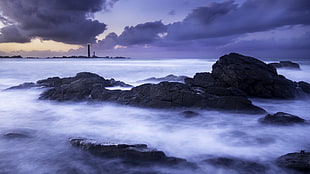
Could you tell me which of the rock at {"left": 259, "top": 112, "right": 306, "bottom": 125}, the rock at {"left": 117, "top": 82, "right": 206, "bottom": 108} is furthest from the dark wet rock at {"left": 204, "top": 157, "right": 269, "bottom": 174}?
the rock at {"left": 117, "top": 82, "right": 206, "bottom": 108}

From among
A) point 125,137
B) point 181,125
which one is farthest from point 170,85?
point 125,137

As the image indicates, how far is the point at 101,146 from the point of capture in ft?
15.1

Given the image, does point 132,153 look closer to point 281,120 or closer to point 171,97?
point 171,97

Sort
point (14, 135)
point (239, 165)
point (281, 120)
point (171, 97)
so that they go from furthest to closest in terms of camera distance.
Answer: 1. point (171, 97)
2. point (281, 120)
3. point (14, 135)
4. point (239, 165)

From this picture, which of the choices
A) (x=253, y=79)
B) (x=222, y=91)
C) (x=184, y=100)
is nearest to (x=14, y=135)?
(x=184, y=100)

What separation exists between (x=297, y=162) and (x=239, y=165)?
0.94 metres

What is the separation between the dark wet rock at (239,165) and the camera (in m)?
4.09

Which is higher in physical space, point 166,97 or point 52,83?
point 166,97

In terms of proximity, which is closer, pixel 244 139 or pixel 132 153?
pixel 132 153

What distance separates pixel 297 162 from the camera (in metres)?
3.86

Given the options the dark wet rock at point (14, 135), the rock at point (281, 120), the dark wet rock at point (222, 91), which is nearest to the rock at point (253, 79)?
the dark wet rock at point (222, 91)

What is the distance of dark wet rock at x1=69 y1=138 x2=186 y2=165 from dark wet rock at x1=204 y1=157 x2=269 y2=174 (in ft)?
2.08

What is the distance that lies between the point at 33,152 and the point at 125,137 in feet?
6.96

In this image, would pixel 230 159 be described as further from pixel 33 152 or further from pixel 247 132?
pixel 33 152
